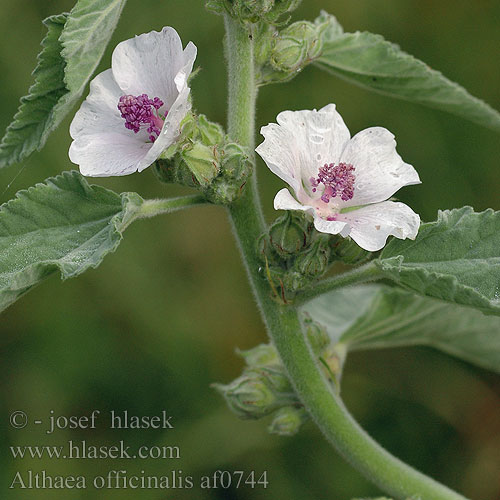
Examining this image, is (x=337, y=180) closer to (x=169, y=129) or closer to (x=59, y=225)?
Result: (x=169, y=129)

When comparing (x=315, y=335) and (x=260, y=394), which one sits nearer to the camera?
(x=260, y=394)

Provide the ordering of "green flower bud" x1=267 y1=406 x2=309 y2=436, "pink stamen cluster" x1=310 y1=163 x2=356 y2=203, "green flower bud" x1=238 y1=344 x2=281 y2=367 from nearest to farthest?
"pink stamen cluster" x1=310 y1=163 x2=356 y2=203, "green flower bud" x1=267 y1=406 x2=309 y2=436, "green flower bud" x1=238 y1=344 x2=281 y2=367

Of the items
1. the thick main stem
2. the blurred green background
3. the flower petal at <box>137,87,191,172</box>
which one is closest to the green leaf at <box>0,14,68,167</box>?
the flower petal at <box>137,87,191,172</box>

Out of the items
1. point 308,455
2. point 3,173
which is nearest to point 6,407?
point 3,173

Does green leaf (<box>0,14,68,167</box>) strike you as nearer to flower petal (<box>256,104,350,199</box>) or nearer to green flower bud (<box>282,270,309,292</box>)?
flower petal (<box>256,104,350,199</box>)

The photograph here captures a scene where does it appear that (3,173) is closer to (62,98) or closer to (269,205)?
(269,205)

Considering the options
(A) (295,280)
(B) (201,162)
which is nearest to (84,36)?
(B) (201,162)
